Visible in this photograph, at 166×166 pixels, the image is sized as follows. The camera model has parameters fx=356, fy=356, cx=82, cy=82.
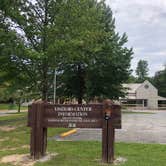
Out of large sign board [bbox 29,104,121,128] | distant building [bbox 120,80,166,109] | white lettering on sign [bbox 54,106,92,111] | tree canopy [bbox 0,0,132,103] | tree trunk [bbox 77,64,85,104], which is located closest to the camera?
large sign board [bbox 29,104,121,128]

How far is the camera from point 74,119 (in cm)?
970

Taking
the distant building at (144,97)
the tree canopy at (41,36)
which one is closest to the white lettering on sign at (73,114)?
the tree canopy at (41,36)

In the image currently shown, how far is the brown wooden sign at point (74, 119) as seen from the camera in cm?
926

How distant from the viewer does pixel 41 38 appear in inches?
651

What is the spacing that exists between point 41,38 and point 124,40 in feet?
67.1

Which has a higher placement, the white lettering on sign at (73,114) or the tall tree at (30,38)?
the tall tree at (30,38)

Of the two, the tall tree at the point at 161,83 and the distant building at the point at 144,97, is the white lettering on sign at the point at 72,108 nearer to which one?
the distant building at the point at 144,97

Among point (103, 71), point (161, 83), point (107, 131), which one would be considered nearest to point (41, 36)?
point (107, 131)

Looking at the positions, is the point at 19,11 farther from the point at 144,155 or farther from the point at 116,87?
the point at 116,87

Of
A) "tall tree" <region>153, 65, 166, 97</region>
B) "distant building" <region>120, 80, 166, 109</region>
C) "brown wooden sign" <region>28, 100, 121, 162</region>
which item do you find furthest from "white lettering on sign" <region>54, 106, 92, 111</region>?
"tall tree" <region>153, 65, 166, 97</region>

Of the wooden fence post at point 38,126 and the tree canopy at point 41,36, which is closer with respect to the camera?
the wooden fence post at point 38,126

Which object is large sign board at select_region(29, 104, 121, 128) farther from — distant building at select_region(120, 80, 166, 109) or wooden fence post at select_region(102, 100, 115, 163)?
distant building at select_region(120, 80, 166, 109)

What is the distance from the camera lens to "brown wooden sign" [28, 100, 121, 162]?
30.4 feet

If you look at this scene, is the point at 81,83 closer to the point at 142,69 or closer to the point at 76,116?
the point at 76,116
